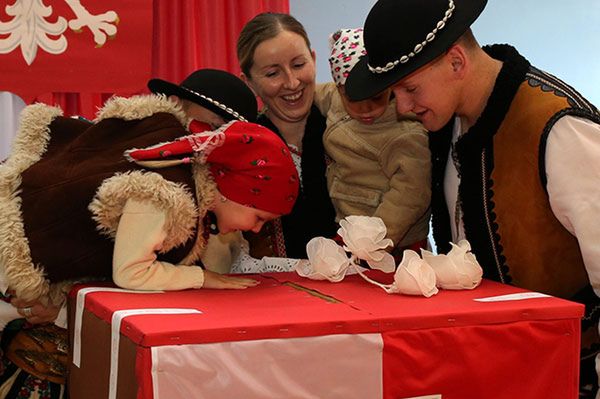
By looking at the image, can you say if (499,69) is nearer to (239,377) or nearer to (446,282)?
(446,282)

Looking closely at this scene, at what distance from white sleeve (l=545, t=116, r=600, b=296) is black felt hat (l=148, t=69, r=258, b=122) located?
2.28 ft

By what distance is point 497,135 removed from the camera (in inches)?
66.5

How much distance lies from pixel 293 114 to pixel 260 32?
0.24 metres

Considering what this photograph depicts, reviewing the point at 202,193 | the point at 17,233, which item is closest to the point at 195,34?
the point at 202,193

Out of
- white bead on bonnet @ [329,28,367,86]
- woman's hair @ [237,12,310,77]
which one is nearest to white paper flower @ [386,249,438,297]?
white bead on bonnet @ [329,28,367,86]

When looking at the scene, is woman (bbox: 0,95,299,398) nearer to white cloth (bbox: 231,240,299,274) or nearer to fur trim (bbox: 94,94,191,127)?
fur trim (bbox: 94,94,191,127)

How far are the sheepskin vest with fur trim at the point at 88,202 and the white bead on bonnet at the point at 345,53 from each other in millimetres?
540

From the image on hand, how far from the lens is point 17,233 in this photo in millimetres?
1556

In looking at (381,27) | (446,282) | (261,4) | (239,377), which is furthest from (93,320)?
(261,4)

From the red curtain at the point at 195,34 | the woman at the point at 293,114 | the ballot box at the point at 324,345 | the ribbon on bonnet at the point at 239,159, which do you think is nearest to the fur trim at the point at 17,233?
the ballot box at the point at 324,345

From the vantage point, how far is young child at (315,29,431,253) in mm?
1983

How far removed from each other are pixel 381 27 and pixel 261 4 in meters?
1.51

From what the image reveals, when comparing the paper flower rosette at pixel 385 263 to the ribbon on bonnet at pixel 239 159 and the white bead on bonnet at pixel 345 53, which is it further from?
the white bead on bonnet at pixel 345 53

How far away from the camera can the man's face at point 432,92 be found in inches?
64.7
